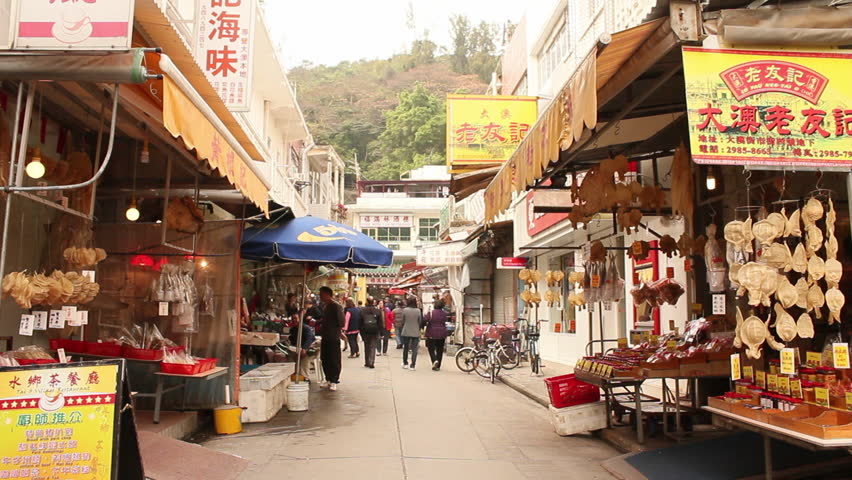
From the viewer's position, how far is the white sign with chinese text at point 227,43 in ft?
30.1

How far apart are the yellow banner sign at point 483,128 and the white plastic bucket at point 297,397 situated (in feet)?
24.0

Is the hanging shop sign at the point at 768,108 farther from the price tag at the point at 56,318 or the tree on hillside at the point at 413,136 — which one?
the tree on hillside at the point at 413,136

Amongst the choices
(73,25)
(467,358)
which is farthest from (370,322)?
(73,25)

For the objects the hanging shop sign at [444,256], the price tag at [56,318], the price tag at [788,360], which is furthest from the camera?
the hanging shop sign at [444,256]

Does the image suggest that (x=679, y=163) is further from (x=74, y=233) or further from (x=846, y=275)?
(x=74, y=233)

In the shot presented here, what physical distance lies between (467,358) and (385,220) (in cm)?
3651

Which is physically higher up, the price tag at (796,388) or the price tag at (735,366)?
the price tag at (735,366)

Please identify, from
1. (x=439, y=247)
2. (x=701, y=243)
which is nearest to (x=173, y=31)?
(x=701, y=243)

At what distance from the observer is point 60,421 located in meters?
4.24

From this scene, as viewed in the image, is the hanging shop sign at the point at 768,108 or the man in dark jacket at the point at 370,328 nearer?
the hanging shop sign at the point at 768,108

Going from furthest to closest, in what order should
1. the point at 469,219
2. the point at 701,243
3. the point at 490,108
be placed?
the point at 469,219
the point at 490,108
the point at 701,243

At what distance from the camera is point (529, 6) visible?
2064 cm

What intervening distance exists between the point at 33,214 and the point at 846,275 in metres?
8.10

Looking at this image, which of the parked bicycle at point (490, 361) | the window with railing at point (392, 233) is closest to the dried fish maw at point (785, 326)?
the parked bicycle at point (490, 361)
